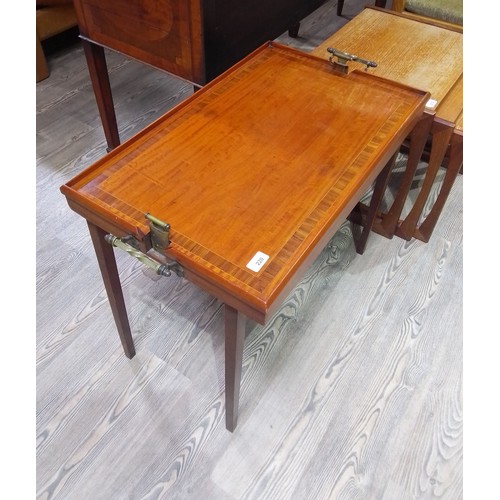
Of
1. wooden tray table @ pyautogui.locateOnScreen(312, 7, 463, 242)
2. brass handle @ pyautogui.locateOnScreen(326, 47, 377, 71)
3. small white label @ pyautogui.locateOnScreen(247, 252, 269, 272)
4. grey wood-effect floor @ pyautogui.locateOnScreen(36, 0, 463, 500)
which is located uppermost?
brass handle @ pyautogui.locateOnScreen(326, 47, 377, 71)

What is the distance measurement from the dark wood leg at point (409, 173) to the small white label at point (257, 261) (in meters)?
0.71

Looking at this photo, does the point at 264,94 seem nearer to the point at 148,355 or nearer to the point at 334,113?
the point at 334,113

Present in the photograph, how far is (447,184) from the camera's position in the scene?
50.3 inches

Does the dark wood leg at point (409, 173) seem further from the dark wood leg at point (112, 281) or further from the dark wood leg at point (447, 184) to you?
the dark wood leg at point (112, 281)

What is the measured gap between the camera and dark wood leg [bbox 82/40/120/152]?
139cm

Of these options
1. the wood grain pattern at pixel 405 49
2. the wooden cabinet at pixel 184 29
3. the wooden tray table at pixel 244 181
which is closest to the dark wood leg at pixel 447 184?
the wood grain pattern at pixel 405 49

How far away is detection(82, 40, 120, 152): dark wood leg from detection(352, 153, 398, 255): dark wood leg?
3.10ft

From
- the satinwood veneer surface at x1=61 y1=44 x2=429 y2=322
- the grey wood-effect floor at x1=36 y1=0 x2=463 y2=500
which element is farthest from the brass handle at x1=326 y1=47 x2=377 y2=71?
the grey wood-effect floor at x1=36 y1=0 x2=463 y2=500

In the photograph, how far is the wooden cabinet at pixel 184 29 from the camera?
1.06 m

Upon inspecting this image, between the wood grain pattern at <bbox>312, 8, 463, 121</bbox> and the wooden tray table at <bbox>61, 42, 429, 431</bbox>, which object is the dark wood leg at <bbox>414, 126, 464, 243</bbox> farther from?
the wooden tray table at <bbox>61, 42, 429, 431</bbox>

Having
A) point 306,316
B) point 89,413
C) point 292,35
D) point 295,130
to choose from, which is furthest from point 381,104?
point 292,35

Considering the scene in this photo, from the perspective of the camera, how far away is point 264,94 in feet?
3.23

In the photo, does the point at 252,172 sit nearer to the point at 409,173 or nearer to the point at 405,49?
the point at 409,173

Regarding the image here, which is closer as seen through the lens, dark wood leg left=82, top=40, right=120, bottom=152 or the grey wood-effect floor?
the grey wood-effect floor
